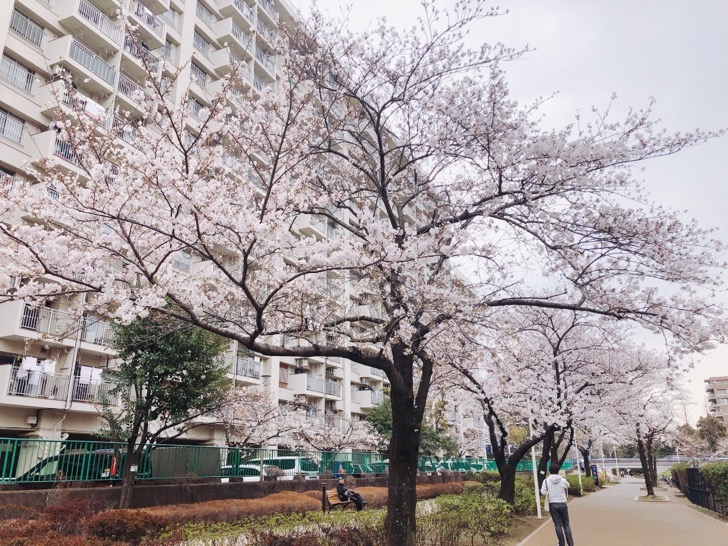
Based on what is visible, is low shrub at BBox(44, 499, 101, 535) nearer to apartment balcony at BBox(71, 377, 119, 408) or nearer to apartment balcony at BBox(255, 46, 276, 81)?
apartment balcony at BBox(71, 377, 119, 408)

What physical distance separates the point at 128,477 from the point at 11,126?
15345mm

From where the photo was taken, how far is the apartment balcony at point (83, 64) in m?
20.5

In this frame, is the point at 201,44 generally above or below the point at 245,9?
below

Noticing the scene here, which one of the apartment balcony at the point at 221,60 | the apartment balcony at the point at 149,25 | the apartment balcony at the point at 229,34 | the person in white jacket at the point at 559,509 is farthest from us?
the apartment balcony at the point at 229,34

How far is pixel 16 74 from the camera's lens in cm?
1967

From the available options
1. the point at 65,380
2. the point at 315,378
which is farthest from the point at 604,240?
the point at 315,378

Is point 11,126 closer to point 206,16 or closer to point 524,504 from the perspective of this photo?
point 206,16

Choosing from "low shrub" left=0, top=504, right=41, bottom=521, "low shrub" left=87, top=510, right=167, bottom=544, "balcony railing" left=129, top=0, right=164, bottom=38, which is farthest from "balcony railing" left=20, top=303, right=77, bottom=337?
"balcony railing" left=129, top=0, right=164, bottom=38

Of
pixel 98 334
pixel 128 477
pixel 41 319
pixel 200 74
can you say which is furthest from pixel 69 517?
pixel 200 74

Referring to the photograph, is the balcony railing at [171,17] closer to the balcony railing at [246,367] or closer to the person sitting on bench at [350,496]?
the balcony railing at [246,367]

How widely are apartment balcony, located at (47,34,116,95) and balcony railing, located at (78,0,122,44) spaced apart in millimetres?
1059

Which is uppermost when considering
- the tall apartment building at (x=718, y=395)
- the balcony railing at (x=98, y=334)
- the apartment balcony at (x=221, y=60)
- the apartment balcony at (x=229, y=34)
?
the apartment balcony at (x=229, y=34)

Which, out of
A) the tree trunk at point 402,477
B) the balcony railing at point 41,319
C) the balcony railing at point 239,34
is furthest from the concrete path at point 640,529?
the balcony railing at point 239,34

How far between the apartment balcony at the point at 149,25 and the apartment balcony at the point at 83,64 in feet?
7.99
